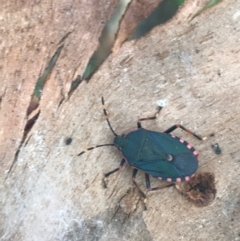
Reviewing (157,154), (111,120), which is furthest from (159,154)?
(111,120)

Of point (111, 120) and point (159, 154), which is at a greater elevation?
point (111, 120)

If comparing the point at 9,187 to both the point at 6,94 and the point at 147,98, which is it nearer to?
the point at 6,94

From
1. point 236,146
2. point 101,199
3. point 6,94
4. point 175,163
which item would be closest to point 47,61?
point 6,94

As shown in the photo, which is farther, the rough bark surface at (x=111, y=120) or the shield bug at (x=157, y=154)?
the shield bug at (x=157, y=154)

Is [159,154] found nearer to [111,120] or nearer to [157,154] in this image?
[157,154]
